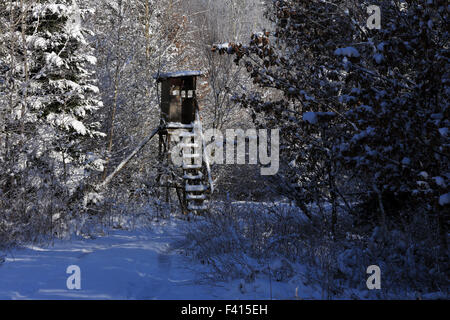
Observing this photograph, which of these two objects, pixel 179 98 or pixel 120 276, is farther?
pixel 179 98

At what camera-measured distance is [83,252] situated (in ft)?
19.0

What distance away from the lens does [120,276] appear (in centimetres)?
449

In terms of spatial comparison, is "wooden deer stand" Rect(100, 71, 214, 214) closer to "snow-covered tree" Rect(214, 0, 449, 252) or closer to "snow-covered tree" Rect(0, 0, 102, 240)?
"snow-covered tree" Rect(0, 0, 102, 240)

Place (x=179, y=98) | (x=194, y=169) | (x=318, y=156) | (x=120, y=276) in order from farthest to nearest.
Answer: (x=179, y=98) → (x=194, y=169) → (x=318, y=156) → (x=120, y=276)

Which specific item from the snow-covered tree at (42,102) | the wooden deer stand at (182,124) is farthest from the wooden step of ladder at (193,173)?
the snow-covered tree at (42,102)

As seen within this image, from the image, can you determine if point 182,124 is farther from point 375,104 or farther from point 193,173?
point 375,104

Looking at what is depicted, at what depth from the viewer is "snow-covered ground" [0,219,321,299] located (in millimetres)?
3852

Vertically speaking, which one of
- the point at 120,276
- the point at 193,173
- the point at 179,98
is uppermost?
the point at 179,98

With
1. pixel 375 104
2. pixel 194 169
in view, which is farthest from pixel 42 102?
pixel 375 104

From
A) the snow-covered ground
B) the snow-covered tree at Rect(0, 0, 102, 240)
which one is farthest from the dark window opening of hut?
the snow-covered ground

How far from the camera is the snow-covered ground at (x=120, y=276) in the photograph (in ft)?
12.6

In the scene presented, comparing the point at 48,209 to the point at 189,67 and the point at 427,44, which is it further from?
the point at 189,67

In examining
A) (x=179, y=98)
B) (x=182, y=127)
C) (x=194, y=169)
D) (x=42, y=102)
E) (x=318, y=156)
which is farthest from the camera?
(x=179, y=98)

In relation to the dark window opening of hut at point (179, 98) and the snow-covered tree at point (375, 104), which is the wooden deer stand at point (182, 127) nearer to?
the dark window opening of hut at point (179, 98)
